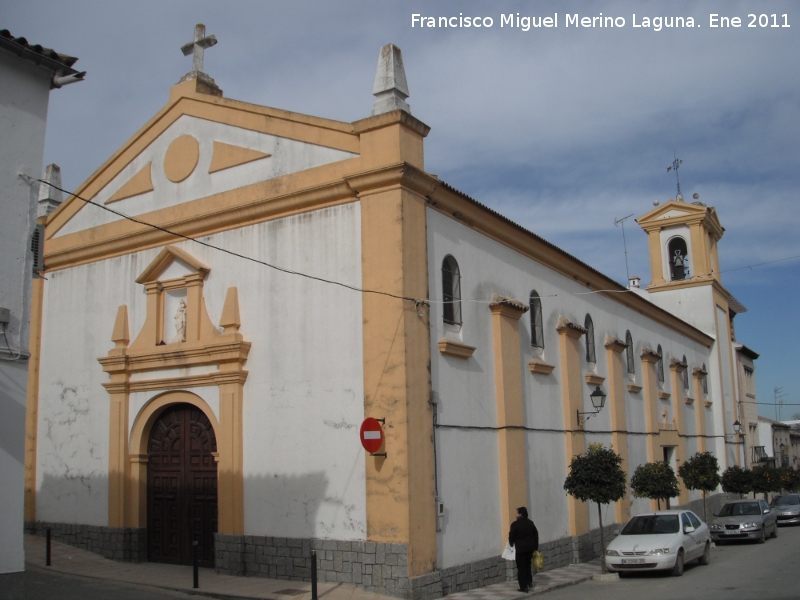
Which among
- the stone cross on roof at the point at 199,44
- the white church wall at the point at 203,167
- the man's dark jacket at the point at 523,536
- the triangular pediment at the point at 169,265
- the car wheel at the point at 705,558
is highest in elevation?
the stone cross on roof at the point at 199,44

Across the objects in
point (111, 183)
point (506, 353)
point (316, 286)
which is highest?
point (111, 183)

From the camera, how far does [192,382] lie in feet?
47.5

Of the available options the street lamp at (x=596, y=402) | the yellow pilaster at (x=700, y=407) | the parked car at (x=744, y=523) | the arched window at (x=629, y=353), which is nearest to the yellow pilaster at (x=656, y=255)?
the yellow pilaster at (x=700, y=407)

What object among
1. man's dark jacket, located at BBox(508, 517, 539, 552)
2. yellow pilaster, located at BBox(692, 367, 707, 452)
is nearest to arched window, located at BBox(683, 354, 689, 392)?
yellow pilaster, located at BBox(692, 367, 707, 452)

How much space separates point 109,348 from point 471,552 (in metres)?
8.34

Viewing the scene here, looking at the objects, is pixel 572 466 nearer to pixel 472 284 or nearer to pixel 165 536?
pixel 472 284

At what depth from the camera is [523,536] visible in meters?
13.1

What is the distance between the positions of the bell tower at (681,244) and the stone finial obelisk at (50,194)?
24496mm

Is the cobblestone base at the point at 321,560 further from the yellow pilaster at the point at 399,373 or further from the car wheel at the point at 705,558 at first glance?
the car wheel at the point at 705,558

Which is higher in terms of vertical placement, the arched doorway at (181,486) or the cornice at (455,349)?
the cornice at (455,349)

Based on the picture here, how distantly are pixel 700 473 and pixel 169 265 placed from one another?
17548 mm

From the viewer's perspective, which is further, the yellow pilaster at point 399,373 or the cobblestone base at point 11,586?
the yellow pilaster at point 399,373

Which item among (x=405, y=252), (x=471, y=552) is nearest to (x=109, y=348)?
(x=405, y=252)

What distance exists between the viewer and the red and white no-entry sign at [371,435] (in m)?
11.9
